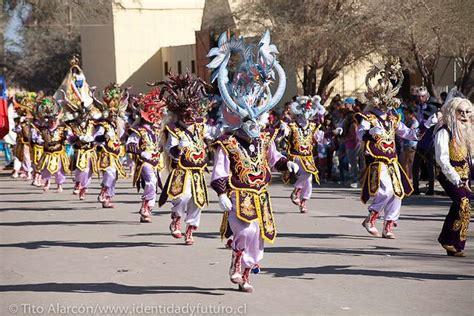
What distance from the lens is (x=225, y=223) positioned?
1054 cm

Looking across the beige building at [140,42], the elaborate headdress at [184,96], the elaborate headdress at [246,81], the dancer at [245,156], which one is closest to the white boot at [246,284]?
the dancer at [245,156]

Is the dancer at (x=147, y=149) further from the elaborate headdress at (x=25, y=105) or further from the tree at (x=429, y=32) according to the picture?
the elaborate headdress at (x=25, y=105)

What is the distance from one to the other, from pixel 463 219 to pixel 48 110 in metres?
15.0

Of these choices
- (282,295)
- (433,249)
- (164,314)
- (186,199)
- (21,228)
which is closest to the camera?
(164,314)

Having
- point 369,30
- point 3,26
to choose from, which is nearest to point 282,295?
point 369,30

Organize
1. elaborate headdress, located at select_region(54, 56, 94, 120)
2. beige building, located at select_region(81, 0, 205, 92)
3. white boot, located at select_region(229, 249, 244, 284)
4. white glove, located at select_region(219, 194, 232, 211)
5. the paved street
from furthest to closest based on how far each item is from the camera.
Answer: beige building, located at select_region(81, 0, 205, 92)
elaborate headdress, located at select_region(54, 56, 94, 120)
white boot, located at select_region(229, 249, 244, 284)
white glove, located at select_region(219, 194, 232, 211)
the paved street

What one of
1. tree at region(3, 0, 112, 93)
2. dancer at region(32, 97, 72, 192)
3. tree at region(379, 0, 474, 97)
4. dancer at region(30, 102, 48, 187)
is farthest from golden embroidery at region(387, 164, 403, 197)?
tree at region(3, 0, 112, 93)

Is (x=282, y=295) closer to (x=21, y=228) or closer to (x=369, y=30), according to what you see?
(x=21, y=228)

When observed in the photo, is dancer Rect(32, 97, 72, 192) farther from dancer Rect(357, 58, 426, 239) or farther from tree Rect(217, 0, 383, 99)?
dancer Rect(357, 58, 426, 239)

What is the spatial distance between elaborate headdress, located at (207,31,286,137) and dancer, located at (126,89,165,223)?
243 inches

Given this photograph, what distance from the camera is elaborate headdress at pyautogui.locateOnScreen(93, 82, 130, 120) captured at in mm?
19547

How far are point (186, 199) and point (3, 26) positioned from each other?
73.8 feet

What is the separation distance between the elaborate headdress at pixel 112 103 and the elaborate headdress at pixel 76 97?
2.01ft

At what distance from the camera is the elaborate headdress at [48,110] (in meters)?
24.8
